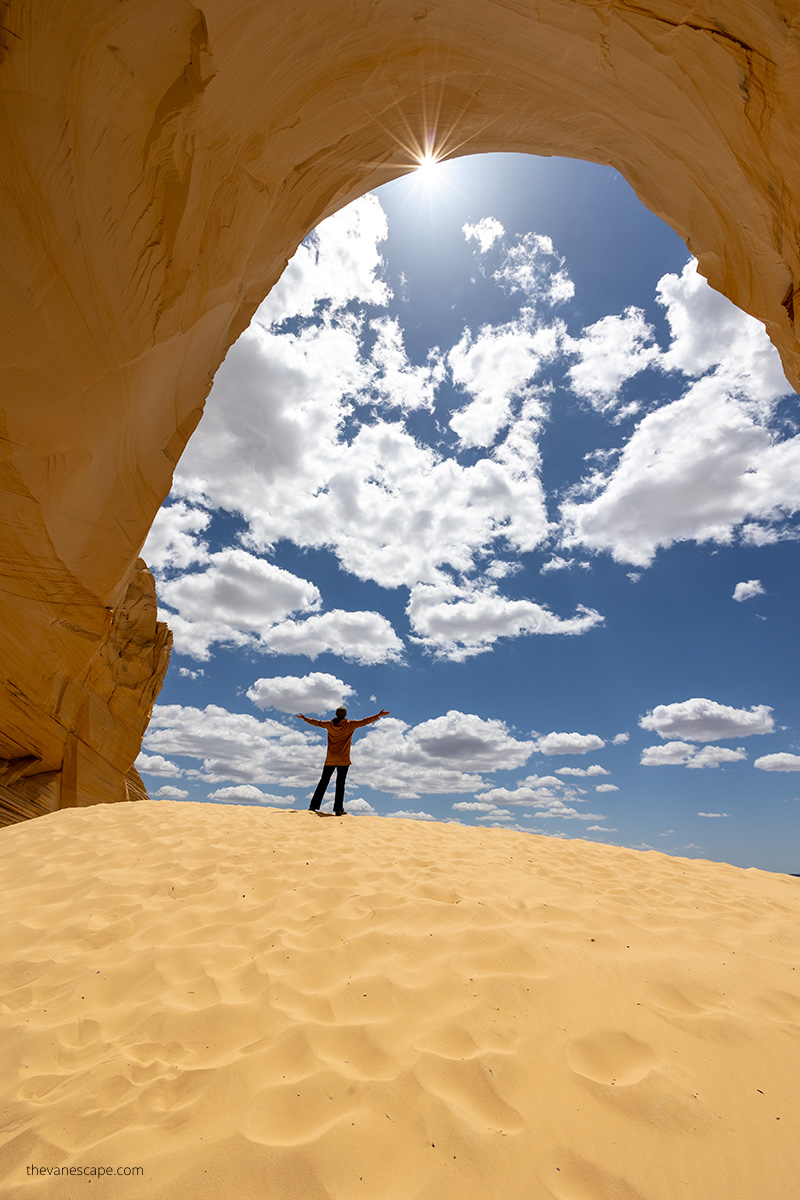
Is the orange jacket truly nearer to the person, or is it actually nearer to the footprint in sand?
the person

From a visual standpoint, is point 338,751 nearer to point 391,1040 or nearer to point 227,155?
point 391,1040

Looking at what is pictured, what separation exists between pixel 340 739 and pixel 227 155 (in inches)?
336

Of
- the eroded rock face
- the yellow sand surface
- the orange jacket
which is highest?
the eroded rock face

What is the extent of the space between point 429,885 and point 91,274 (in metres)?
6.96

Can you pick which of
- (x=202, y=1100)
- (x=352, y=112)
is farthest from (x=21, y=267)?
(x=202, y=1100)

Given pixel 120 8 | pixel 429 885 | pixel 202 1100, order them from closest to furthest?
1. pixel 202 1100
2. pixel 120 8
3. pixel 429 885

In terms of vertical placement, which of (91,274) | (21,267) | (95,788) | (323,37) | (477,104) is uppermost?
(477,104)

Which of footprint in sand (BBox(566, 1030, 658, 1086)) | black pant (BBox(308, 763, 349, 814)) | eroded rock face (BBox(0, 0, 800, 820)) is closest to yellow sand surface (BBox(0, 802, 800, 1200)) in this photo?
footprint in sand (BBox(566, 1030, 658, 1086))

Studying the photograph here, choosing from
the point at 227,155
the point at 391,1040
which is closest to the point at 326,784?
the point at 391,1040

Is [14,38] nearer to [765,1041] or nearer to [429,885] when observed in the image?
[429,885]

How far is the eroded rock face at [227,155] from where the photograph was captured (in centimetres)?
372

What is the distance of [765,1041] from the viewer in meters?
2.35

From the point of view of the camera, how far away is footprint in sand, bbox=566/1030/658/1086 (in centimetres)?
209

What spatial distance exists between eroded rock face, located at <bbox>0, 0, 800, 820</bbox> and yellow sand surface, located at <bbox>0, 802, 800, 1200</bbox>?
4662 mm
